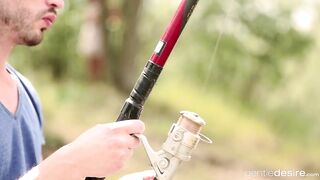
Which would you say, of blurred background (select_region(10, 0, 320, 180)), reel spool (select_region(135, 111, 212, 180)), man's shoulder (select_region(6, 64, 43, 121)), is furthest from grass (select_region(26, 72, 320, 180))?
reel spool (select_region(135, 111, 212, 180))

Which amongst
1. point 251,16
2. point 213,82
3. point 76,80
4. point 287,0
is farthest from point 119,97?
point 287,0

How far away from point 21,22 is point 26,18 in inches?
0.5

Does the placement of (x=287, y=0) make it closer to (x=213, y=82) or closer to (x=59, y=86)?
(x=213, y=82)

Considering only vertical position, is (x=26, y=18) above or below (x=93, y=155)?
above

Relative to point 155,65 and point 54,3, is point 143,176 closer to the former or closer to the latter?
point 155,65

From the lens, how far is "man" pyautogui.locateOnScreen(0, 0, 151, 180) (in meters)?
0.80

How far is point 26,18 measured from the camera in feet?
3.31

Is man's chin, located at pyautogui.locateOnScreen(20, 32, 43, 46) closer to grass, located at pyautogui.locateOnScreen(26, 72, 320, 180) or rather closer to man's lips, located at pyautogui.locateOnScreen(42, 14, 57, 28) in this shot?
man's lips, located at pyautogui.locateOnScreen(42, 14, 57, 28)

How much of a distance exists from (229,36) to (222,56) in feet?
0.80

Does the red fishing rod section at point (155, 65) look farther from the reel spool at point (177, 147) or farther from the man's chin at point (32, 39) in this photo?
the man's chin at point (32, 39)

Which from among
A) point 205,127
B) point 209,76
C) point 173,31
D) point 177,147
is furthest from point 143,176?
point 209,76

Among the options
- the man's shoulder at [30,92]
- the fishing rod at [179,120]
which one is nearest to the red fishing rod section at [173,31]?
the fishing rod at [179,120]

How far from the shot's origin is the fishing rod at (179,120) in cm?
89

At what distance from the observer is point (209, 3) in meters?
4.99
